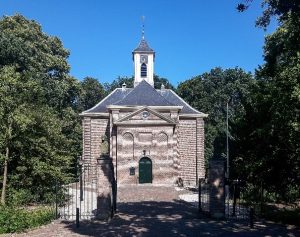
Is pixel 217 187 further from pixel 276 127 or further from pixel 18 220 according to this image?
pixel 18 220

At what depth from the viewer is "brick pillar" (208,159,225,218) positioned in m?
16.0

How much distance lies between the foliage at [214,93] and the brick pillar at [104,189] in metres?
39.8

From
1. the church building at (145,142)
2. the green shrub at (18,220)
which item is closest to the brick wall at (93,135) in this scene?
the church building at (145,142)

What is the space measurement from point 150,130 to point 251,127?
16.6m

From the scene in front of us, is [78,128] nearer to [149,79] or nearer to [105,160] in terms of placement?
[149,79]

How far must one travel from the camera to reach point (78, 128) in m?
49.3

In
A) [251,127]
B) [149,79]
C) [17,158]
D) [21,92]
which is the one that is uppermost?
[149,79]

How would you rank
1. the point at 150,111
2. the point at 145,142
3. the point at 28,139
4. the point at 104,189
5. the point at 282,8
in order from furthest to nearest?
the point at 145,142 → the point at 150,111 → the point at 28,139 → the point at 104,189 → the point at 282,8

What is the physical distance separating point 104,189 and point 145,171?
71.5ft

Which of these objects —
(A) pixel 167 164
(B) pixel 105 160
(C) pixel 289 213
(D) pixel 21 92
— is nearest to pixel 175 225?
(B) pixel 105 160

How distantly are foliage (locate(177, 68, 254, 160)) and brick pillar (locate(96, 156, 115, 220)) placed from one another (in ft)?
131

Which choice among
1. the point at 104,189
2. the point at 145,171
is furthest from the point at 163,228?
the point at 145,171

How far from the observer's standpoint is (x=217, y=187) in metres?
16.0

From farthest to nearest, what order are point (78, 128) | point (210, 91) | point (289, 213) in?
1. point (210, 91)
2. point (78, 128)
3. point (289, 213)
